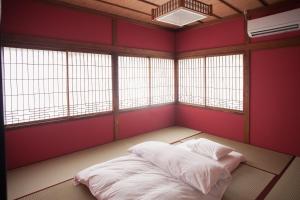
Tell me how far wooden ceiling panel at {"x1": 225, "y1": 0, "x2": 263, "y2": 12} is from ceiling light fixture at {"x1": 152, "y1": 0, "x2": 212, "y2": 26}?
73 centimetres

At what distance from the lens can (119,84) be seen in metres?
4.46

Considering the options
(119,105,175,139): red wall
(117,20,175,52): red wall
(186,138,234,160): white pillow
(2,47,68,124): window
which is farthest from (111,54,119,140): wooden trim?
(186,138,234,160): white pillow

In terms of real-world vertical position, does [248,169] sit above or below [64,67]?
below

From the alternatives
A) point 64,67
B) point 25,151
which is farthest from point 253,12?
point 25,151

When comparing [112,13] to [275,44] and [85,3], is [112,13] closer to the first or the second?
[85,3]

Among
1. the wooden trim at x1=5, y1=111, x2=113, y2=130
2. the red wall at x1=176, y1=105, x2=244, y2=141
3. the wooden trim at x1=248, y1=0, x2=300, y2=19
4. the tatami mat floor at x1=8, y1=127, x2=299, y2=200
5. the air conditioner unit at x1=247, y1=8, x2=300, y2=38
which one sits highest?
the wooden trim at x1=248, y1=0, x2=300, y2=19

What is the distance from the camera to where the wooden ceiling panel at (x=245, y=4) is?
3.46m

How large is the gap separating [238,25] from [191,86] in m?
1.74

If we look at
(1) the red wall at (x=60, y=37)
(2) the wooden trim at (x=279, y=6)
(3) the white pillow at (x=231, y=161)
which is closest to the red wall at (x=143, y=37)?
(1) the red wall at (x=60, y=37)

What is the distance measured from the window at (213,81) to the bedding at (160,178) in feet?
7.83

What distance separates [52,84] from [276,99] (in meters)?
3.81

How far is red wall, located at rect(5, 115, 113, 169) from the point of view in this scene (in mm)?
3164

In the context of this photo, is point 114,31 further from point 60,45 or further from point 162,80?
point 162,80

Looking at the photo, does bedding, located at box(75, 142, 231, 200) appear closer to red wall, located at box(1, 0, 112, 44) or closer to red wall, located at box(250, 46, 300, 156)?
red wall, located at box(250, 46, 300, 156)
